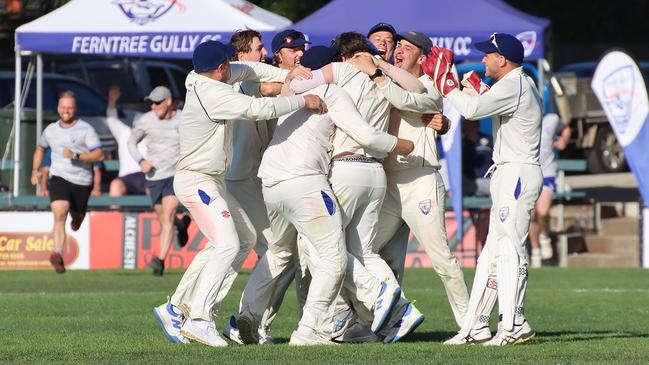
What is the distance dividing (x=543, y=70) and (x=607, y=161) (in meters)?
6.53

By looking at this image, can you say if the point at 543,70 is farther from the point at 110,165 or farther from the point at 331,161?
the point at 331,161

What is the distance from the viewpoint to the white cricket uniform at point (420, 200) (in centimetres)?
1127

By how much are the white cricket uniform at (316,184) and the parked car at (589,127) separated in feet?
54.6

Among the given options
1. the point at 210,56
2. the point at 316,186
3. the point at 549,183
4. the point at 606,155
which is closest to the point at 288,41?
the point at 210,56

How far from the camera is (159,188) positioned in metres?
18.8

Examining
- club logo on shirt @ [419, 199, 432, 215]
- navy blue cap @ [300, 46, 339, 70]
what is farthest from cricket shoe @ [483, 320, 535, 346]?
navy blue cap @ [300, 46, 339, 70]

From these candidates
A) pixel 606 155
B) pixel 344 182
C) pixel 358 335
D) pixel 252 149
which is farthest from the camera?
pixel 606 155

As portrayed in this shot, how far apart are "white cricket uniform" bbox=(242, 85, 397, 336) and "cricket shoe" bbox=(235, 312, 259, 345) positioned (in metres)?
0.58

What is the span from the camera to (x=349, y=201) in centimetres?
1070

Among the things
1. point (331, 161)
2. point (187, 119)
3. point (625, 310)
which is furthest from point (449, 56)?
point (625, 310)

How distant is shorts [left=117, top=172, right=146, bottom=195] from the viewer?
858 inches

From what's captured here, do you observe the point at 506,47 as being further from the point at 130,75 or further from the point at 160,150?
the point at 130,75

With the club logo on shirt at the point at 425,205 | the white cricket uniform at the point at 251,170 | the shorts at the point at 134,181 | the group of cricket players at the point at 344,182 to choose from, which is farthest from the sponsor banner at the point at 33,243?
the club logo on shirt at the point at 425,205

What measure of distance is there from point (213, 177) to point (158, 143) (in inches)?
316
